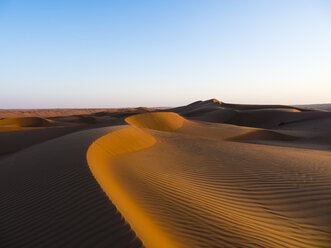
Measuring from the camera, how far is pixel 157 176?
17.6ft

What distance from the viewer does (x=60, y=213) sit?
301cm

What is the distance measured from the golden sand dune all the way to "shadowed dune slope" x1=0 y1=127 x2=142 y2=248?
7.8 inches

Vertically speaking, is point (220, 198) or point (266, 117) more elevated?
point (266, 117)

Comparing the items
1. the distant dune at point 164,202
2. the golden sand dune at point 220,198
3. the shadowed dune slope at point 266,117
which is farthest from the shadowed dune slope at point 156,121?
the shadowed dune slope at point 266,117

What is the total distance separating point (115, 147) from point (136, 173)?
10.2 ft

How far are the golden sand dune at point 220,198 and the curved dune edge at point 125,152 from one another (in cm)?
2

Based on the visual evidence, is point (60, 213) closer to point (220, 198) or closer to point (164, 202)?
point (164, 202)

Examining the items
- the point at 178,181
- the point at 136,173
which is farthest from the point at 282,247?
the point at 136,173

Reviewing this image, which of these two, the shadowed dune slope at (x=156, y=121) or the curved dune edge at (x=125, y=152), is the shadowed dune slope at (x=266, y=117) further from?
the curved dune edge at (x=125, y=152)

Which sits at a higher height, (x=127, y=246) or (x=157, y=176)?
(x=127, y=246)

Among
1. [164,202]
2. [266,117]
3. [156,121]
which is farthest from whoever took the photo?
[266,117]

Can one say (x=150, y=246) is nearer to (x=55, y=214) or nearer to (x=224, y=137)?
(x=55, y=214)

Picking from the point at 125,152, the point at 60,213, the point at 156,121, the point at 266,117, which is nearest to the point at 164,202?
the point at 60,213

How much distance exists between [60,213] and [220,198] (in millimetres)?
3099
